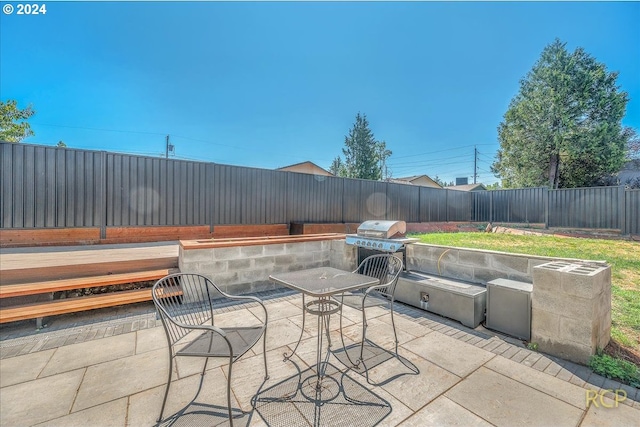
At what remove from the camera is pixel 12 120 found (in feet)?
37.9

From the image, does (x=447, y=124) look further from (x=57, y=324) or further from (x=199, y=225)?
(x=57, y=324)

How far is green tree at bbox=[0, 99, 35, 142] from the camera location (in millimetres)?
11281

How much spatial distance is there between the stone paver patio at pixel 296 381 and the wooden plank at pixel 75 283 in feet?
1.32

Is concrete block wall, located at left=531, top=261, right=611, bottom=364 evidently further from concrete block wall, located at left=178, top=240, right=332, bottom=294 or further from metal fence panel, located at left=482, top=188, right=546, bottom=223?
metal fence panel, located at left=482, top=188, right=546, bottom=223

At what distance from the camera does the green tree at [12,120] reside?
11281 mm

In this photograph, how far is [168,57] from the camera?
8.21m

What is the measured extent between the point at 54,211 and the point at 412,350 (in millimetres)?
7024

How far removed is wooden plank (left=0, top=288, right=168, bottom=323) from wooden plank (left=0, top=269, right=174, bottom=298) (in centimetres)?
15

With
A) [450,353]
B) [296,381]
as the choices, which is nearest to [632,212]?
[450,353]

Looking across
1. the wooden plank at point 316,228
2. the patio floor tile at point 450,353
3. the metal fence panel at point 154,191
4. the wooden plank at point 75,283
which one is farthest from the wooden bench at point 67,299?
the wooden plank at point 316,228

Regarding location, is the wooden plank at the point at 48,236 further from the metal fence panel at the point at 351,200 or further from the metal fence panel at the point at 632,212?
the metal fence panel at the point at 632,212

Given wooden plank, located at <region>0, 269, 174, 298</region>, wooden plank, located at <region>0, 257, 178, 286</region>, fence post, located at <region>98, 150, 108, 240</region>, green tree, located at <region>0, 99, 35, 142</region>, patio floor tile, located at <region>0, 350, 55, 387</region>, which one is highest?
green tree, located at <region>0, 99, 35, 142</region>

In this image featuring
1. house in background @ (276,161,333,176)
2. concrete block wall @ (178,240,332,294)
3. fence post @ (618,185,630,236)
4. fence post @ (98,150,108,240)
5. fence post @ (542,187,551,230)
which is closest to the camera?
concrete block wall @ (178,240,332,294)

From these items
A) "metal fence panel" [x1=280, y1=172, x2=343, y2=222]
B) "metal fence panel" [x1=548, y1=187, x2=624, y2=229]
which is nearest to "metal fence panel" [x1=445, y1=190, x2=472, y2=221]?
"metal fence panel" [x1=548, y1=187, x2=624, y2=229]
